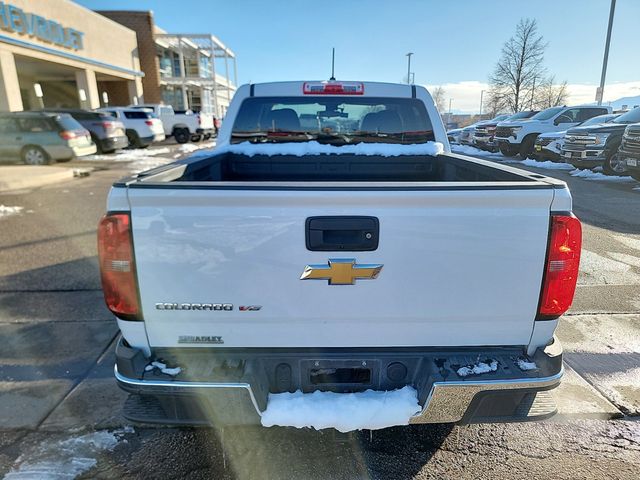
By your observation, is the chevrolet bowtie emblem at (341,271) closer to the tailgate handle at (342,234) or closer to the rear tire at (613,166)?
the tailgate handle at (342,234)

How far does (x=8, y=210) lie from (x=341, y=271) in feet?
29.4

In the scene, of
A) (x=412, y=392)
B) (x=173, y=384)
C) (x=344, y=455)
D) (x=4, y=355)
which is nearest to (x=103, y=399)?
(x=4, y=355)

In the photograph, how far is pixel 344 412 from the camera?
196 centimetres

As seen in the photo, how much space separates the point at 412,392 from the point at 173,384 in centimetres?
109

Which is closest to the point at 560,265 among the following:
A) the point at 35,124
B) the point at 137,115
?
the point at 35,124

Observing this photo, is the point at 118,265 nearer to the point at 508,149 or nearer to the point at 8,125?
the point at 8,125

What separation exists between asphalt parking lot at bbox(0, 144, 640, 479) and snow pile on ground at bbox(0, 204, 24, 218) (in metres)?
4.12

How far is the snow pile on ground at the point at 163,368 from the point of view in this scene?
1954mm

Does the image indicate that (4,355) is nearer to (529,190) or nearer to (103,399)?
(103,399)

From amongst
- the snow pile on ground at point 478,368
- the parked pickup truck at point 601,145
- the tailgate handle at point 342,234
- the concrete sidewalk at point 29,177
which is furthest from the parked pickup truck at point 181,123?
the snow pile on ground at point 478,368

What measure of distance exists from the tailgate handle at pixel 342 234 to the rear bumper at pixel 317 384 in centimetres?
53

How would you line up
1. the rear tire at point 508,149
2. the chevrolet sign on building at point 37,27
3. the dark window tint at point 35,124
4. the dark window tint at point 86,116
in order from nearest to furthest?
the dark window tint at point 35,124 < the dark window tint at point 86,116 < the chevrolet sign on building at point 37,27 < the rear tire at point 508,149

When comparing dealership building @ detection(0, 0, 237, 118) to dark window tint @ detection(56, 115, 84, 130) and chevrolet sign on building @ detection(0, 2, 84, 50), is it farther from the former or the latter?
dark window tint @ detection(56, 115, 84, 130)

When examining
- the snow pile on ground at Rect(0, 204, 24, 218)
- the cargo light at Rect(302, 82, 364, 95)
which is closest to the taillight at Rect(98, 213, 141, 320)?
the cargo light at Rect(302, 82, 364, 95)
